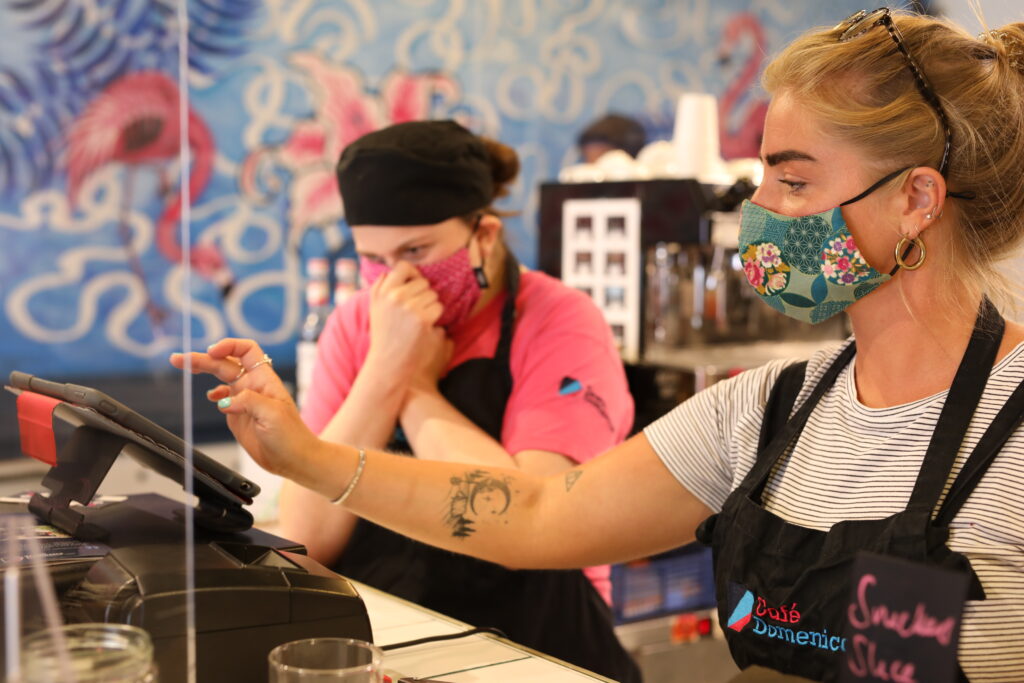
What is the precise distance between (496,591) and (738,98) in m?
3.88

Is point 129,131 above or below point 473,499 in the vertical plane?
above

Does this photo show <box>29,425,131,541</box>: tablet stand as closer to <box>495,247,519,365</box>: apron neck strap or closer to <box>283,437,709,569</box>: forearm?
<box>283,437,709,569</box>: forearm

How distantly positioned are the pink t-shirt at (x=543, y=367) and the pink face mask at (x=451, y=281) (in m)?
0.04

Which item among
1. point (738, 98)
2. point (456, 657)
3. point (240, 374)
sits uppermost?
point (738, 98)

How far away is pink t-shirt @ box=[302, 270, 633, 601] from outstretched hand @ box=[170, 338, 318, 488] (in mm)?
533

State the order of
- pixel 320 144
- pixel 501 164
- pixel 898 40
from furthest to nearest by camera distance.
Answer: pixel 320 144 < pixel 501 164 < pixel 898 40

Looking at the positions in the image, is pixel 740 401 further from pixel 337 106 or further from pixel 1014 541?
pixel 337 106

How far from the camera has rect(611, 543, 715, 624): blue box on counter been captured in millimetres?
3408

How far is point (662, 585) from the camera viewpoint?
3.52m

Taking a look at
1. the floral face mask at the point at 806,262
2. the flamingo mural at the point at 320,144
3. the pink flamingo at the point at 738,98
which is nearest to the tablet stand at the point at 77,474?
the floral face mask at the point at 806,262

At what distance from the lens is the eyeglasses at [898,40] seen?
4.53 feet

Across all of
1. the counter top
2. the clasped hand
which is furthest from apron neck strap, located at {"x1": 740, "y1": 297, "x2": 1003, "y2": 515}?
the clasped hand

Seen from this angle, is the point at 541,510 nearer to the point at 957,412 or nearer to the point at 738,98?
the point at 957,412

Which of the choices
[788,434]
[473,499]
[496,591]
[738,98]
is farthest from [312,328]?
[738,98]
